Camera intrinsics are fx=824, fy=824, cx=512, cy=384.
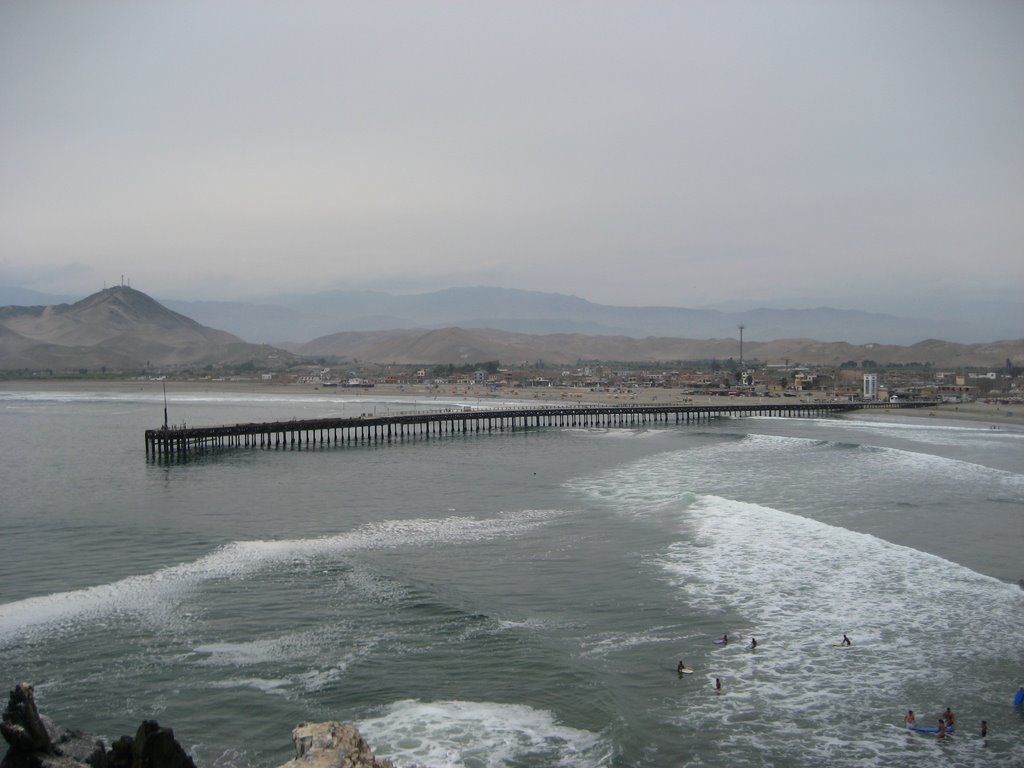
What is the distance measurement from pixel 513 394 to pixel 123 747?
124 metres

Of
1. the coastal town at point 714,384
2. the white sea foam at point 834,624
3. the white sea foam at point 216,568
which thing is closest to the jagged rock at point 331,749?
the white sea foam at point 834,624

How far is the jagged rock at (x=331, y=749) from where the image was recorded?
10.5 m

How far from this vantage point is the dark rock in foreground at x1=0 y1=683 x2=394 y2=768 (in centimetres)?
1089

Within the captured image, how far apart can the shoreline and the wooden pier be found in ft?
26.0

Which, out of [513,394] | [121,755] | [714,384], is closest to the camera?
[121,755]

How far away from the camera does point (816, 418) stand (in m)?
89.2

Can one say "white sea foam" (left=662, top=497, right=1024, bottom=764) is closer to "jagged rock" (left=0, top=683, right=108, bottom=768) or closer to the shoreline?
"jagged rock" (left=0, top=683, right=108, bottom=768)

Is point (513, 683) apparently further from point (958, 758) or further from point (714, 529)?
point (714, 529)

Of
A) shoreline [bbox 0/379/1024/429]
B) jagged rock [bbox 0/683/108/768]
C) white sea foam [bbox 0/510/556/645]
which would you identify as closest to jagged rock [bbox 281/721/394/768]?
jagged rock [bbox 0/683/108/768]

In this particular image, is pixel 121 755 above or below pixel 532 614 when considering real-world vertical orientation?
above

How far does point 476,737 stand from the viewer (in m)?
15.2

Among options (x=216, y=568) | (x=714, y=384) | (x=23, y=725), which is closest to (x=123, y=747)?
(x=23, y=725)

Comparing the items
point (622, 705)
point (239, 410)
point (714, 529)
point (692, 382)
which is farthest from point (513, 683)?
point (692, 382)

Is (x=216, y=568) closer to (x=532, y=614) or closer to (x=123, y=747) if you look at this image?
(x=532, y=614)
